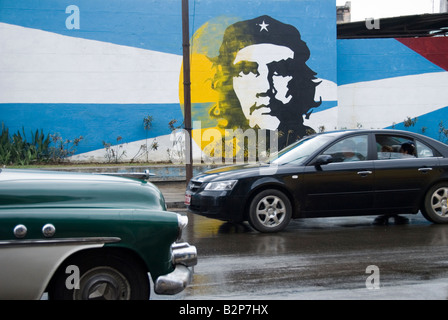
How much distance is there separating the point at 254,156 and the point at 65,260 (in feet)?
45.2

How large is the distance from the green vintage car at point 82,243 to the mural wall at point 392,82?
1549 cm

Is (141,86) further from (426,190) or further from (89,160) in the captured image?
(426,190)

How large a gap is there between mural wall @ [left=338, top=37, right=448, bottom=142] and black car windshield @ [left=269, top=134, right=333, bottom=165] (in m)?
10.0

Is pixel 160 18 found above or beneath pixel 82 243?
above

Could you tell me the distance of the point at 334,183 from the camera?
8195mm

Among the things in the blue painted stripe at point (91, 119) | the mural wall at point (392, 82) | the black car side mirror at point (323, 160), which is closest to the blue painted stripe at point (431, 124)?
the mural wall at point (392, 82)

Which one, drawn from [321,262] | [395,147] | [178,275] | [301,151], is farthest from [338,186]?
[178,275]

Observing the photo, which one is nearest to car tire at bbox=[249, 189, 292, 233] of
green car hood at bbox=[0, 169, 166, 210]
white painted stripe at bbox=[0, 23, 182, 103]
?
green car hood at bbox=[0, 169, 166, 210]

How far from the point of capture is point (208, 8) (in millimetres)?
17703

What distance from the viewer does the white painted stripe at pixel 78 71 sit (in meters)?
16.7

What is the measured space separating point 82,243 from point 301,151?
5.57m

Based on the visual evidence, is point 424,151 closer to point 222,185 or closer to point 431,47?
point 222,185

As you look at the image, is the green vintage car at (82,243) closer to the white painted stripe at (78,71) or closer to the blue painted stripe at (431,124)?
the white painted stripe at (78,71)
